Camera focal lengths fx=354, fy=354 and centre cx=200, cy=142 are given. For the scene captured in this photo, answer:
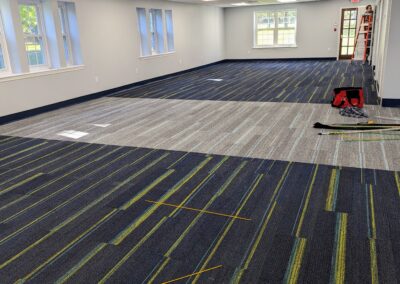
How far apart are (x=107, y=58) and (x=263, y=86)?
12.3 feet

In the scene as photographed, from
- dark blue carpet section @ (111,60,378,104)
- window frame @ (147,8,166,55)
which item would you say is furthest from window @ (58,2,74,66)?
window frame @ (147,8,166,55)

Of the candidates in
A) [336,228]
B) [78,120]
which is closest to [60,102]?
[78,120]

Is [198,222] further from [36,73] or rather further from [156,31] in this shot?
[156,31]

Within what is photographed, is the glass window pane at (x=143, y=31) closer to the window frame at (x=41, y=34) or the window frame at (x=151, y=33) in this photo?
the window frame at (x=151, y=33)

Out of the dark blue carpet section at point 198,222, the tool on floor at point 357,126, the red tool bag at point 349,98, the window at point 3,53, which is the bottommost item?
the dark blue carpet section at point 198,222

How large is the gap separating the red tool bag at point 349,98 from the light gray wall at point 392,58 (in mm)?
418

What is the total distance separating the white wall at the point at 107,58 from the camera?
6.20 meters

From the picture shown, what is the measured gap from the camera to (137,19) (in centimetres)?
929

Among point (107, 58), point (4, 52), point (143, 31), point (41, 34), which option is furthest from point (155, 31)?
point (4, 52)

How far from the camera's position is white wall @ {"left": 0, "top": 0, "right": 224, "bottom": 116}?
6.20 m

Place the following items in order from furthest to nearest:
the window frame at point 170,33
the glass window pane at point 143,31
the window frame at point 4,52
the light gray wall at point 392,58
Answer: the window frame at point 170,33
the glass window pane at point 143,31
the window frame at point 4,52
the light gray wall at point 392,58

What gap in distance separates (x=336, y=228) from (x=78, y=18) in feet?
22.1

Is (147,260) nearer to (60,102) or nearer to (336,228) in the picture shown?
(336,228)

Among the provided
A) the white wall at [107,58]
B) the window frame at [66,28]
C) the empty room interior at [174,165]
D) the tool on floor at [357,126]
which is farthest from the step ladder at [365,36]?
the window frame at [66,28]
